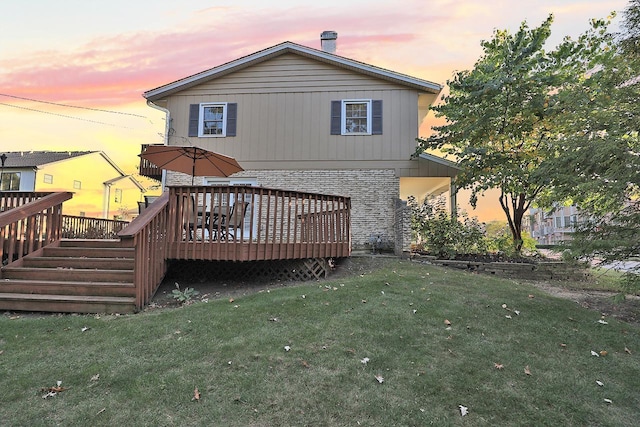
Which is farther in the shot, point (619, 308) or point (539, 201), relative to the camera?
point (539, 201)

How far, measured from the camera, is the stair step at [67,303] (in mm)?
4734

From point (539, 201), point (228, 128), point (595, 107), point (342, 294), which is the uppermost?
point (228, 128)

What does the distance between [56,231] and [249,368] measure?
226 inches

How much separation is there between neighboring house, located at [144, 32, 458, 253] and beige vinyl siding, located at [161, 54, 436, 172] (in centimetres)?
3

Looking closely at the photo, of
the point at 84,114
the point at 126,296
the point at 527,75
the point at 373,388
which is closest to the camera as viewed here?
the point at 373,388

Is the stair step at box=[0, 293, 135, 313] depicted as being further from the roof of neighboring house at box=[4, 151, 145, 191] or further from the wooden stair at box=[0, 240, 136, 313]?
the roof of neighboring house at box=[4, 151, 145, 191]

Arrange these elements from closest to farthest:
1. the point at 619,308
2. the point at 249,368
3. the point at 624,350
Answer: the point at 249,368 → the point at 624,350 → the point at 619,308

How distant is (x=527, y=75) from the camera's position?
32.0 ft

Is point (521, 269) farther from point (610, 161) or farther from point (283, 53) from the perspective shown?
point (283, 53)

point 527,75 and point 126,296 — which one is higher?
point 527,75

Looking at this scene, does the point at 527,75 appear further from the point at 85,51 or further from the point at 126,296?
the point at 85,51

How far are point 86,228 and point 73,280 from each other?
738cm

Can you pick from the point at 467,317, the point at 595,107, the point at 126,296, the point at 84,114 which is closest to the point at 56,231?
the point at 126,296

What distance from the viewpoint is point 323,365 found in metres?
3.13
